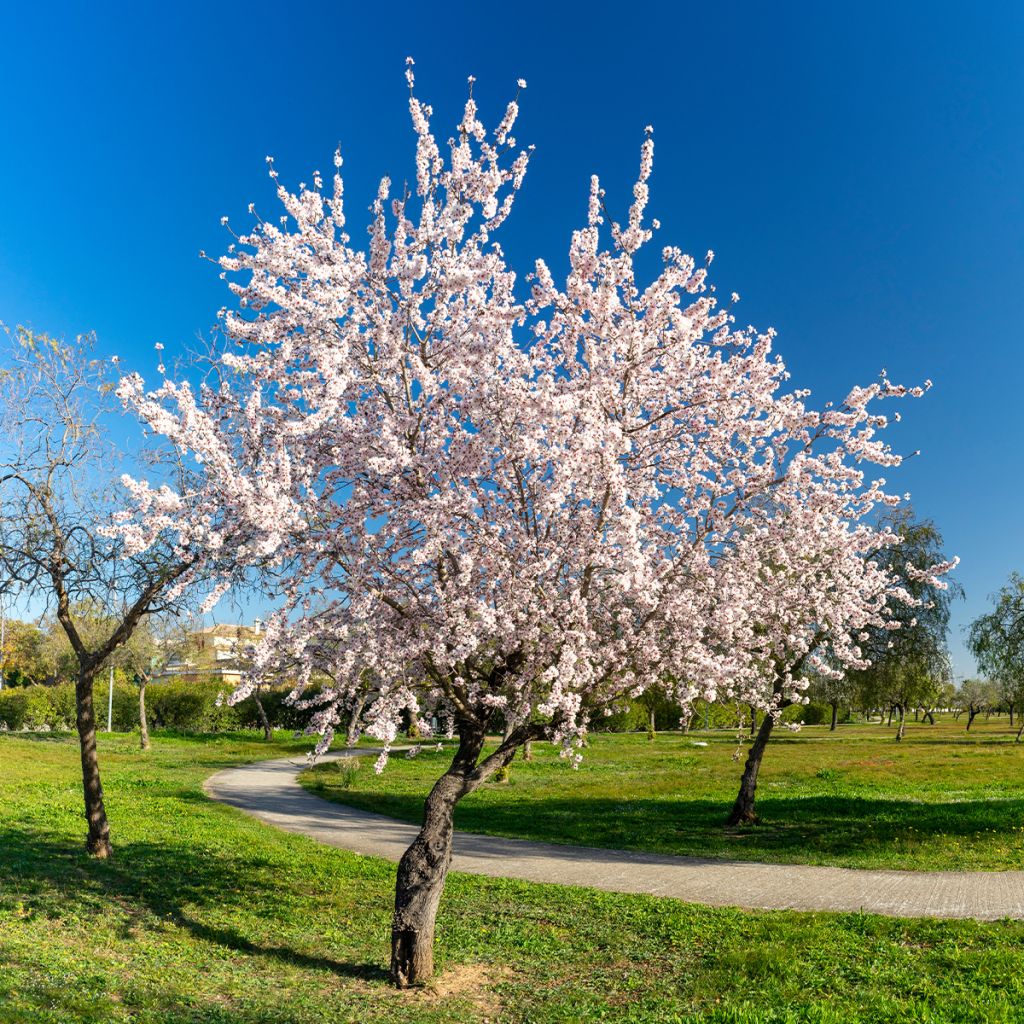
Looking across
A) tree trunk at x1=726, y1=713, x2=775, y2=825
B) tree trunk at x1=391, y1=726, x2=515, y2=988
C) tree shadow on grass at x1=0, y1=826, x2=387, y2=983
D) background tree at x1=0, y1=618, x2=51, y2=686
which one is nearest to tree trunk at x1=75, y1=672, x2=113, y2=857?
tree shadow on grass at x1=0, y1=826, x2=387, y2=983

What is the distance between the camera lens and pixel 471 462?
9062 millimetres

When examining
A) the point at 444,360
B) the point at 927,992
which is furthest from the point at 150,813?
the point at 927,992

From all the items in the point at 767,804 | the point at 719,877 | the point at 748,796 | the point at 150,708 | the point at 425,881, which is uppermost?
the point at 425,881

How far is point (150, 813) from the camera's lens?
64.5 feet

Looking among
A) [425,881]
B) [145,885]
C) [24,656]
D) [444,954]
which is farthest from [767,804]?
[24,656]

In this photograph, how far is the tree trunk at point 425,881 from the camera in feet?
30.1

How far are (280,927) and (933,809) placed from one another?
55.5 feet

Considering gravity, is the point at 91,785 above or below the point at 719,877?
above

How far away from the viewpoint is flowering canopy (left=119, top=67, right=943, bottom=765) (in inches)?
334

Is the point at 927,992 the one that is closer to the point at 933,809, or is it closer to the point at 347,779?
the point at 933,809

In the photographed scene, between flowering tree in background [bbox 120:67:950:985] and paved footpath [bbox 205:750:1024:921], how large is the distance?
492 centimetres

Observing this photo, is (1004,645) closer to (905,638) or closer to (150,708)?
(905,638)

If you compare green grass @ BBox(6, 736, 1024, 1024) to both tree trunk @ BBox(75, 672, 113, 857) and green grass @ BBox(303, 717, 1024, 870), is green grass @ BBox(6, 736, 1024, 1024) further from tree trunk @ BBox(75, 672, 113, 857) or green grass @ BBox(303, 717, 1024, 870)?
green grass @ BBox(303, 717, 1024, 870)

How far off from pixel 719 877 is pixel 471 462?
9571mm
